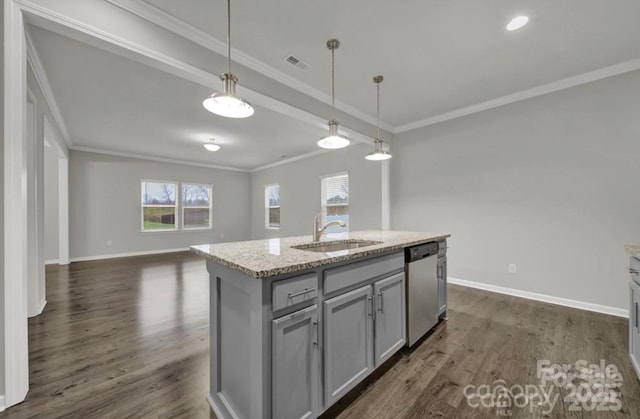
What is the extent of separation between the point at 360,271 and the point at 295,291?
1.76 feet

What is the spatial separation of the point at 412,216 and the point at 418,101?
189 centimetres

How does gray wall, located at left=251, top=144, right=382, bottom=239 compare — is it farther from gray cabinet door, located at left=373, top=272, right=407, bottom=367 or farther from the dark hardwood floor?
gray cabinet door, located at left=373, top=272, right=407, bottom=367

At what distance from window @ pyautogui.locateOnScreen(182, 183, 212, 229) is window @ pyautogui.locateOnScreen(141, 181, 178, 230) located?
0.29 metres

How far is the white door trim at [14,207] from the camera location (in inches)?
58.0

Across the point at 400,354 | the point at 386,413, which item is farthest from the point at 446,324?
the point at 386,413

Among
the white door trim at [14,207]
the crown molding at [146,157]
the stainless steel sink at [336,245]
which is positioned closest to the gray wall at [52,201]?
the crown molding at [146,157]

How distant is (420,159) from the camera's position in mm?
4375

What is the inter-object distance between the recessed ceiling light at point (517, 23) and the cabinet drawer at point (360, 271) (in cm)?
217

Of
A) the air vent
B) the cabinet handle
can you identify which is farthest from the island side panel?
the air vent

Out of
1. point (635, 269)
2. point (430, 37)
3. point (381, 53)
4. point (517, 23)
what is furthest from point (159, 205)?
point (635, 269)

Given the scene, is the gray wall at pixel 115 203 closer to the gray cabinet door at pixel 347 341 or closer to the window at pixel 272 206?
the window at pixel 272 206

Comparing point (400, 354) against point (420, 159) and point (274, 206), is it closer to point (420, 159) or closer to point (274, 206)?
point (420, 159)

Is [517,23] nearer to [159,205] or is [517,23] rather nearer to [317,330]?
[317,330]

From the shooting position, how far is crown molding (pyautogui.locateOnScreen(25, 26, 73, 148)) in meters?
2.38
